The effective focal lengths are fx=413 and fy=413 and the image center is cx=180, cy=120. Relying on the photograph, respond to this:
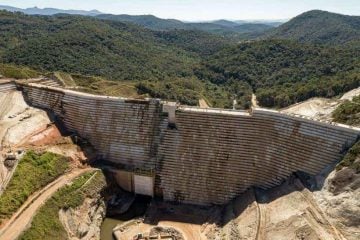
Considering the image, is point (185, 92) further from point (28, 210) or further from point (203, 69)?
point (28, 210)

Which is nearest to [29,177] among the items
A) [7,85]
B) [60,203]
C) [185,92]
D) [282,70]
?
[60,203]

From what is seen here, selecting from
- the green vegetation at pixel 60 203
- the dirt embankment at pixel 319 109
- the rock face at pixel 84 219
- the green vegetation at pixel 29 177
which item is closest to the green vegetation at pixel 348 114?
the dirt embankment at pixel 319 109

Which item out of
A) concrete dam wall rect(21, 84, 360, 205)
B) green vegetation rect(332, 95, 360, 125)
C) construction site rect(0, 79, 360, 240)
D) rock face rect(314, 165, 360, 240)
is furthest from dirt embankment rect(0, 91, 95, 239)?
green vegetation rect(332, 95, 360, 125)

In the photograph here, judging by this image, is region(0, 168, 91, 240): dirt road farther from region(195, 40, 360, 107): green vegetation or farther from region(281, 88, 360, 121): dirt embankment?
region(195, 40, 360, 107): green vegetation

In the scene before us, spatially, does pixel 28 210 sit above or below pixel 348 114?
below

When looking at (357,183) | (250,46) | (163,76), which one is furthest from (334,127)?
(250,46)

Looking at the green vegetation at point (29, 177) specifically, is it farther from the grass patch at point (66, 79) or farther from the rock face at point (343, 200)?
the rock face at point (343, 200)

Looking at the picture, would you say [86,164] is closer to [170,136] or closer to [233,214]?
[170,136]

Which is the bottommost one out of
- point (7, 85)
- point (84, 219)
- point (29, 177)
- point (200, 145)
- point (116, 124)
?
point (84, 219)
